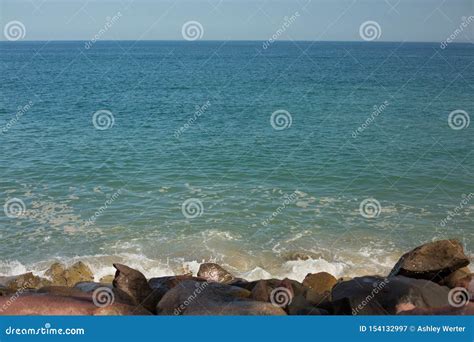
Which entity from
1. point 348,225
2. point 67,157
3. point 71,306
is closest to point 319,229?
point 348,225

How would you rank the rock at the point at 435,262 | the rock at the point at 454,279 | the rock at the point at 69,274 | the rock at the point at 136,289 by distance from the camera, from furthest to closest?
the rock at the point at 69,274 → the rock at the point at 435,262 → the rock at the point at 454,279 → the rock at the point at 136,289

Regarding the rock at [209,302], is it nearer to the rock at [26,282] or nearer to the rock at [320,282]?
the rock at [320,282]

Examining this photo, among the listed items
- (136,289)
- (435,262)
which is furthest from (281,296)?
(435,262)

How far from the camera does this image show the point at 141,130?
4484cm

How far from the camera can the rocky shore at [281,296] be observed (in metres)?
10.8

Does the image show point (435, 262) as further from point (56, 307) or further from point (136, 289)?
point (56, 307)

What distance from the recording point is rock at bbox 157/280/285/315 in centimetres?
1072

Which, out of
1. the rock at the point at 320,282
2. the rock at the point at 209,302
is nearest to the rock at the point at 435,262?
the rock at the point at 320,282

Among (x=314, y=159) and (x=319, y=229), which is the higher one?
(x=314, y=159)

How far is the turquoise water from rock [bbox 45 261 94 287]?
146 cm

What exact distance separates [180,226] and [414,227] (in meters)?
10.1

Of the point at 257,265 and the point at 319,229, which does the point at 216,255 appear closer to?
the point at 257,265

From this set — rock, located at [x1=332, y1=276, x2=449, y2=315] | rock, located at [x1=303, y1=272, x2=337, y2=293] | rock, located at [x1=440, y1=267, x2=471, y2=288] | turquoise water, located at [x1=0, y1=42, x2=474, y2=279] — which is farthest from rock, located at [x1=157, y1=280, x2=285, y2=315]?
turquoise water, located at [x1=0, y1=42, x2=474, y2=279]

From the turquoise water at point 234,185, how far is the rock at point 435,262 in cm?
550
